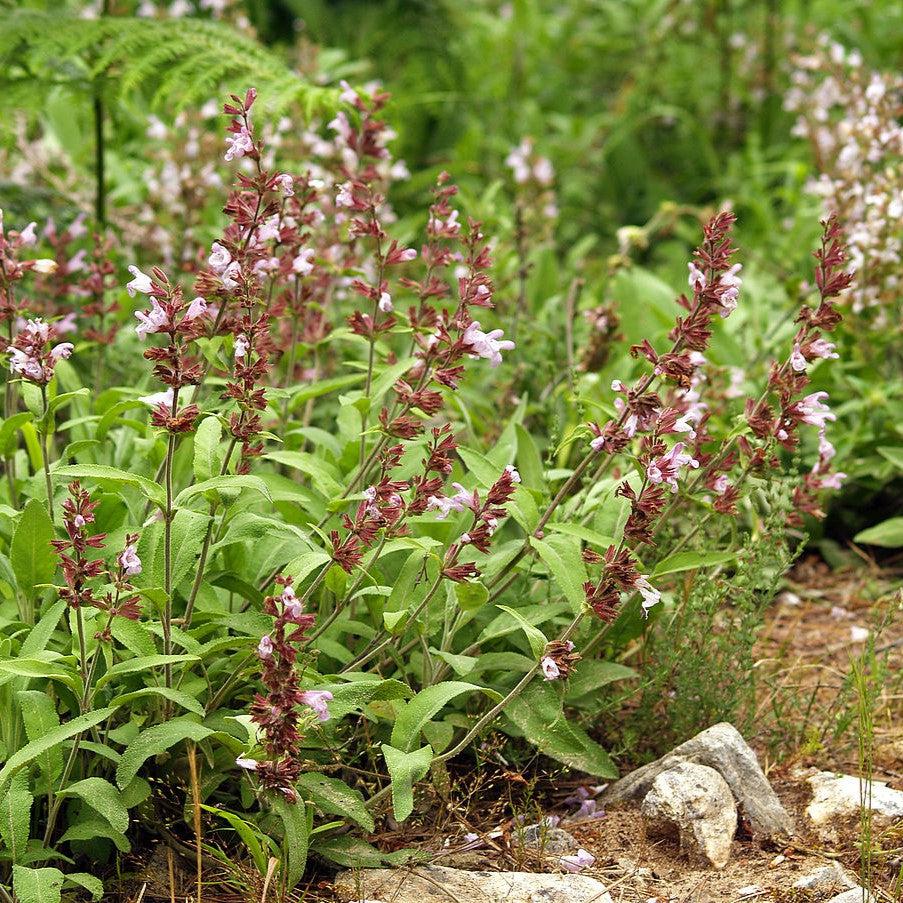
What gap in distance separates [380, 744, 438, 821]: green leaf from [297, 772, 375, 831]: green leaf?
0.36 ft

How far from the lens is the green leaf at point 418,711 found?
7.93 ft

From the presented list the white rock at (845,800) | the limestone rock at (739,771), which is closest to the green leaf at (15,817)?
the limestone rock at (739,771)

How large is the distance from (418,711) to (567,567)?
0.43m

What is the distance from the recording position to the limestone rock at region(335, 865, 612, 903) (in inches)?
94.7

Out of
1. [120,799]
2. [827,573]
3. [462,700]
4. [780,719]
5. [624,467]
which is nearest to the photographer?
[120,799]

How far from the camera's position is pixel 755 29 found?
288 inches

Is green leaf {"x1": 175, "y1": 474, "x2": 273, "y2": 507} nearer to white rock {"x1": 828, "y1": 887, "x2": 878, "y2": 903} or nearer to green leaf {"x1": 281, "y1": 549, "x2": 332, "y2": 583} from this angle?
green leaf {"x1": 281, "y1": 549, "x2": 332, "y2": 583}

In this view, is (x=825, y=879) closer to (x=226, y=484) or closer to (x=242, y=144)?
(x=226, y=484)

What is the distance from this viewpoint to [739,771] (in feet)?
8.78

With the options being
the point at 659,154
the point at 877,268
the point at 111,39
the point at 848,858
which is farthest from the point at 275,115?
the point at 659,154

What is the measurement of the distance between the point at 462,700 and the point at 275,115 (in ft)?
6.19

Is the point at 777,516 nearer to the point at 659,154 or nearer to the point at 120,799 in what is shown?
the point at 120,799

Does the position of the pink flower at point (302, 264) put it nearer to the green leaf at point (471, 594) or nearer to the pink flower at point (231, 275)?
the pink flower at point (231, 275)

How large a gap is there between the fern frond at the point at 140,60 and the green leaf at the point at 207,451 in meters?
1.50
